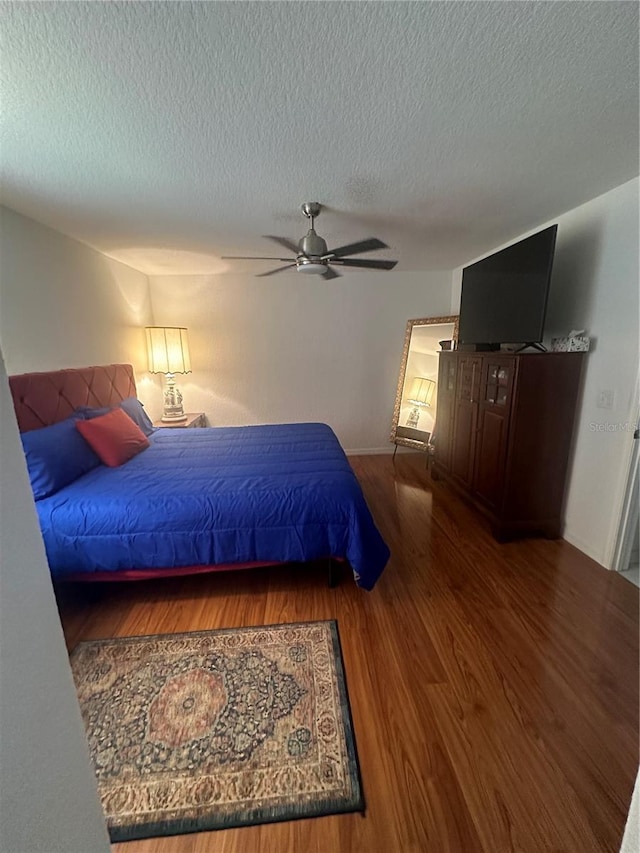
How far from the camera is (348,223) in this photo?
2564 mm

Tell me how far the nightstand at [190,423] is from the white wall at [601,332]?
11.6ft

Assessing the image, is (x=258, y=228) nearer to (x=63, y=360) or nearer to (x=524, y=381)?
(x=63, y=360)

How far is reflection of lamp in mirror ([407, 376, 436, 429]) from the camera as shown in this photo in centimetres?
409

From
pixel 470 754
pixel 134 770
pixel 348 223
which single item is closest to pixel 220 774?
pixel 134 770

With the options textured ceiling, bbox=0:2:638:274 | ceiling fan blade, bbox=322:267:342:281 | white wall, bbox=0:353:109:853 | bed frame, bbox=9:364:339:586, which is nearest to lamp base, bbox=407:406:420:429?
ceiling fan blade, bbox=322:267:342:281

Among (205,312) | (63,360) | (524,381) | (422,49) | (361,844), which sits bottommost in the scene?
(361,844)

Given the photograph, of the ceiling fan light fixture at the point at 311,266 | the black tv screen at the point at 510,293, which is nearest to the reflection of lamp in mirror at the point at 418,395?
the black tv screen at the point at 510,293

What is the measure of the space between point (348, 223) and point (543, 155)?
1273 millimetres

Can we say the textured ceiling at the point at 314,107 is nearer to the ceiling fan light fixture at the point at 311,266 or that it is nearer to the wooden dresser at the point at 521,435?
the ceiling fan light fixture at the point at 311,266

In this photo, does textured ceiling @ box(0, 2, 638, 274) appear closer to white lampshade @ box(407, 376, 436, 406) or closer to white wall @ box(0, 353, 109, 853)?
white wall @ box(0, 353, 109, 853)

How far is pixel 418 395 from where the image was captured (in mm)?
4180

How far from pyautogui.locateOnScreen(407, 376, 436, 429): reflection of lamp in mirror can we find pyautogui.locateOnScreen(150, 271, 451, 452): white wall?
29 cm

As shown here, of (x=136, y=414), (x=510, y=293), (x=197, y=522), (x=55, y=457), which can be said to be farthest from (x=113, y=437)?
(x=510, y=293)

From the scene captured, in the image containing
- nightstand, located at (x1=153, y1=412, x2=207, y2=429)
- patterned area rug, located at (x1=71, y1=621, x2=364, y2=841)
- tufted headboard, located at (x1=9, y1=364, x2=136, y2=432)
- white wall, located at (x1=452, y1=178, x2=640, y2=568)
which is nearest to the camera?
patterned area rug, located at (x1=71, y1=621, x2=364, y2=841)
